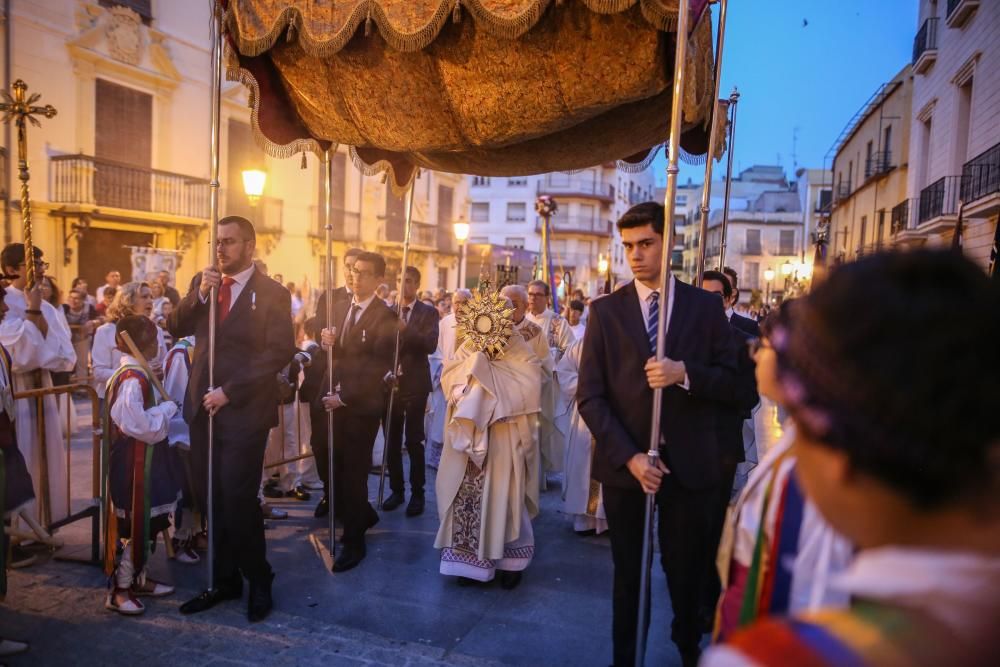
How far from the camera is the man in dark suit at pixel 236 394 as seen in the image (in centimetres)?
394

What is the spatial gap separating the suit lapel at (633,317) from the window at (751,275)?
169 ft

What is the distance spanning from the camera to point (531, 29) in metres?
3.00

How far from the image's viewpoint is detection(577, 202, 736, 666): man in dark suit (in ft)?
10.2

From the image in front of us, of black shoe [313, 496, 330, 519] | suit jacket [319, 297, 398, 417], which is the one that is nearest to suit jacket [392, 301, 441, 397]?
suit jacket [319, 297, 398, 417]

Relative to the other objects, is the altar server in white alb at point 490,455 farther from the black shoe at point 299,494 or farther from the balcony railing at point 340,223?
the balcony railing at point 340,223

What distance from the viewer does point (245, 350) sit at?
4.15 metres

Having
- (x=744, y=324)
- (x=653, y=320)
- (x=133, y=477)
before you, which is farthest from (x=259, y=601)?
(x=744, y=324)

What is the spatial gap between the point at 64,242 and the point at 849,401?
60.9 feet

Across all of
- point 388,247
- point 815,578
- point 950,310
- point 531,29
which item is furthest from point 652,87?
point 388,247

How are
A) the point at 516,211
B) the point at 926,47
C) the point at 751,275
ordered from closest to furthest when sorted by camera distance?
the point at 926,47, the point at 516,211, the point at 751,275

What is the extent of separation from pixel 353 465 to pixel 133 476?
4.69 feet

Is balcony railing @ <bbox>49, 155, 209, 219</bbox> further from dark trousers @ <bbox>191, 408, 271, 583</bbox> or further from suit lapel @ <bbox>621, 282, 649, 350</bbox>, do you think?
suit lapel @ <bbox>621, 282, 649, 350</bbox>

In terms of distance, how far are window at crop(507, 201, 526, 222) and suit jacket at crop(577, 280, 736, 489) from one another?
46.6 meters

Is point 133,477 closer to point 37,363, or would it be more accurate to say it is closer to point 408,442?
point 37,363
